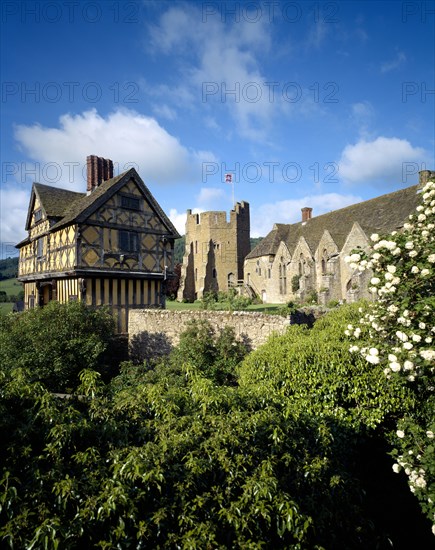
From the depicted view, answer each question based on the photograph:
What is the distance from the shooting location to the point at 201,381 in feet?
16.5

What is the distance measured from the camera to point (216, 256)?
40656 mm

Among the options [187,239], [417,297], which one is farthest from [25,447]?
[187,239]

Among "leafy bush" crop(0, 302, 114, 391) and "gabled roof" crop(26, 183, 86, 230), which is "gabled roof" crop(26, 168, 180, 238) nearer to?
"gabled roof" crop(26, 183, 86, 230)

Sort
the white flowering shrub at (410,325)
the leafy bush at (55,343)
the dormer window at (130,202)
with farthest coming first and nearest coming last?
1. the dormer window at (130,202)
2. the leafy bush at (55,343)
3. the white flowering shrub at (410,325)

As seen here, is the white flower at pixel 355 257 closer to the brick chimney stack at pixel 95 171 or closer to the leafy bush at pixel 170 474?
the leafy bush at pixel 170 474

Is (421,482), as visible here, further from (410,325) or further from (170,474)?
(170,474)

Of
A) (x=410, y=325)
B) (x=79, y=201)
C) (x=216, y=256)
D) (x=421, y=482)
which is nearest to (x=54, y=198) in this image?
(x=79, y=201)

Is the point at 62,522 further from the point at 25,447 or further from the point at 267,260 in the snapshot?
the point at 267,260

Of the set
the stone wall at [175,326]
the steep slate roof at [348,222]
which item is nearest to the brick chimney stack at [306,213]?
the steep slate roof at [348,222]

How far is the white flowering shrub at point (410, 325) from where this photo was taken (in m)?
5.25

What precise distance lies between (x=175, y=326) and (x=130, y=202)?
6.53 metres

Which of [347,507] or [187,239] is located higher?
[187,239]

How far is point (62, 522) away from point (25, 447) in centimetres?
93

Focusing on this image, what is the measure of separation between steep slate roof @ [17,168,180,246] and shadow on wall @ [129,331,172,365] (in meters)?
5.58
